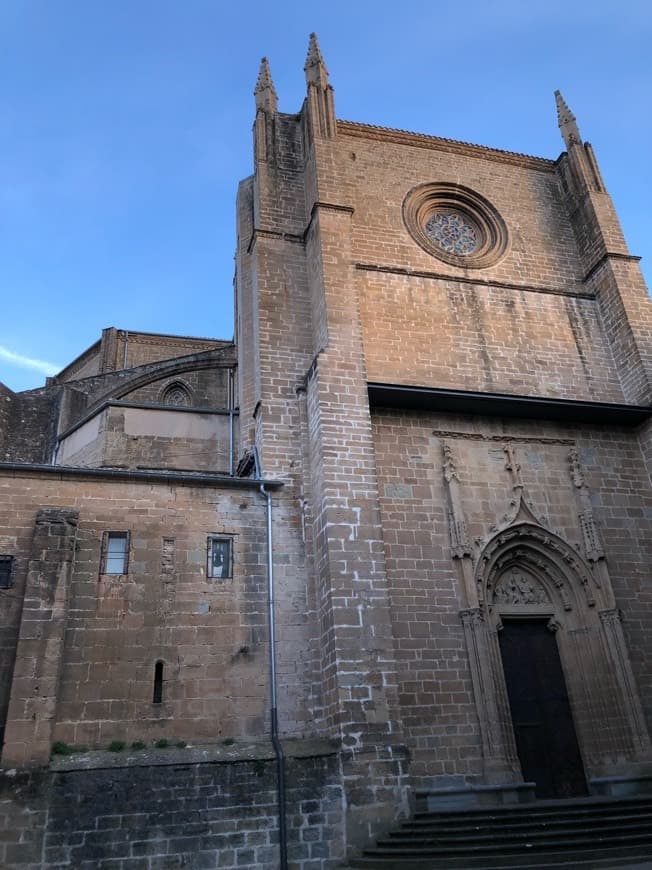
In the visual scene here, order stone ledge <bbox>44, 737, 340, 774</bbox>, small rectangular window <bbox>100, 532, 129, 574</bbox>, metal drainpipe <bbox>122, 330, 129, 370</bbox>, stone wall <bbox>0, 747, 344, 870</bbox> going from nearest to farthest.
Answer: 1. stone wall <bbox>0, 747, 344, 870</bbox>
2. stone ledge <bbox>44, 737, 340, 774</bbox>
3. small rectangular window <bbox>100, 532, 129, 574</bbox>
4. metal drainpipe <bbox>122, 330, 129, 370</bbox>

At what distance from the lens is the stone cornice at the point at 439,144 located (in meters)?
16.0

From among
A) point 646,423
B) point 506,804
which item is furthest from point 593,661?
point 646,423

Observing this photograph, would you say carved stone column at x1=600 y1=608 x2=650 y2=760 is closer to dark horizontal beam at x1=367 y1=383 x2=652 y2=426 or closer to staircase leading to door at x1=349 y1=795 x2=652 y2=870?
staircase leading to door at x1=349 y1=795 x2=652 y2=870

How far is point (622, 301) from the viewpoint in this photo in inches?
582

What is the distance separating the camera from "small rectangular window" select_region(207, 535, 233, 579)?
10.6 meters

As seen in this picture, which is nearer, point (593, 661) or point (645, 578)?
point (593, 661)

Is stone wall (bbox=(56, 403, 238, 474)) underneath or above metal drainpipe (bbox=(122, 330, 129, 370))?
underneath

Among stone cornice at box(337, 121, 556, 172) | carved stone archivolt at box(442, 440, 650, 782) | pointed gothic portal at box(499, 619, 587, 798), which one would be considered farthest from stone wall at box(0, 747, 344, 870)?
stone cornice at box(337, 121, 556, 172)

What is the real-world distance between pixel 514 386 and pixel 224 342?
16.0 m

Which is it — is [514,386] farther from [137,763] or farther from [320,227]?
[137,763]

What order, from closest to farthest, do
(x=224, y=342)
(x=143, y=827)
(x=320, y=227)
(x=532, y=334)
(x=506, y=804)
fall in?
(x=143, y=827) → (x=506, y=804) → (x=320, y=227) → (x=532, y=334) → (x=224, y=342)

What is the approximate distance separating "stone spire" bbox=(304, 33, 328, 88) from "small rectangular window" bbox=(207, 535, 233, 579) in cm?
1070

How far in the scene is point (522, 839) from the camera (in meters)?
8.64

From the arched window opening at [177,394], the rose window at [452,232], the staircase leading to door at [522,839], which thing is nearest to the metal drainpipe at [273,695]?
the staircase leading to door at [522,839]
